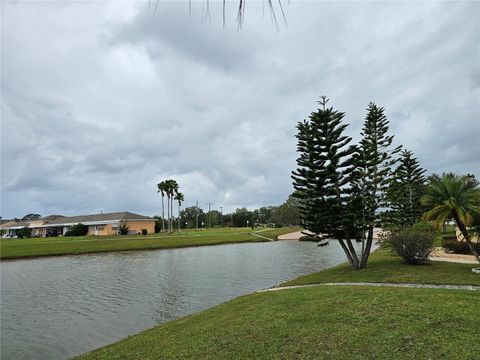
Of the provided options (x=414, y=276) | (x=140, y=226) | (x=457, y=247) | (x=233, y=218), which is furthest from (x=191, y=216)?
(x=414, y=276)

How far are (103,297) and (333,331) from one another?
1111 cm

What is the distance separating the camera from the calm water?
9.29 metres

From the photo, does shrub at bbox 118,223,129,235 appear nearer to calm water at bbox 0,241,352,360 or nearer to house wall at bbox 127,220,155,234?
house wall at bbox 127,220,155,234

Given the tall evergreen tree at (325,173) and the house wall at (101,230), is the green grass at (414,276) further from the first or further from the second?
the house wall at (101,230)

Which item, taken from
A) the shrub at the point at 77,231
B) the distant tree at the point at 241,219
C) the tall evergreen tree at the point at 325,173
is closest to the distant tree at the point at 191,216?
the distant tree at the point at 241,219

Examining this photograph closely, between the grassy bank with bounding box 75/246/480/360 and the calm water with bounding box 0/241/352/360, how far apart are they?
2.29 m

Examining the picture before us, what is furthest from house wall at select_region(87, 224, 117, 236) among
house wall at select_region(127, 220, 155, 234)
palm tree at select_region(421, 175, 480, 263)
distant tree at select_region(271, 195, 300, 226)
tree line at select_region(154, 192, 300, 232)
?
palm tree at select_region(421, 175, 480, 263)

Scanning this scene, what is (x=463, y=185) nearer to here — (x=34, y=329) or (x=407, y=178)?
(x=34, y=329)

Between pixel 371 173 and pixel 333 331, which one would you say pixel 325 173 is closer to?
pixel 371 173

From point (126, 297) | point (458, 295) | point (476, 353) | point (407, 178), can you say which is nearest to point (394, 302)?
point (458, 295)

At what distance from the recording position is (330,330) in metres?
5.88

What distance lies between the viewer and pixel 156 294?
46.5ft

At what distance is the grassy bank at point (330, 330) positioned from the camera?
495 cm

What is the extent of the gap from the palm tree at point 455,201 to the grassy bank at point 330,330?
4.15 meters
